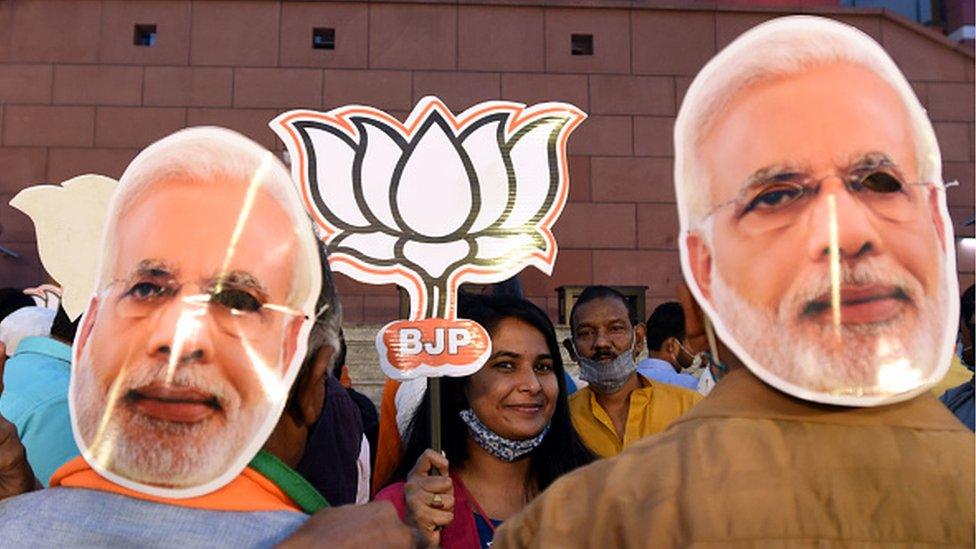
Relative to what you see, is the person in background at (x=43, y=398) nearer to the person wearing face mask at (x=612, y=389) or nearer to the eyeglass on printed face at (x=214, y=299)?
the eyeglass on printed face at (x=214, y=299)

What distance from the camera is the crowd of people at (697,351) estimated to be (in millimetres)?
1253

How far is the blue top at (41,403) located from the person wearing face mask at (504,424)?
33.4 inches

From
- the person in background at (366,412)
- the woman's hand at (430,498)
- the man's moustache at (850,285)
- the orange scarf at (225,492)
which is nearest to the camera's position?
the man's moustache at (850,285)

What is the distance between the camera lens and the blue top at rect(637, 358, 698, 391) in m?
4.42

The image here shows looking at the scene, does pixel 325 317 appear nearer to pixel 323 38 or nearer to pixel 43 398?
pixel 43 398

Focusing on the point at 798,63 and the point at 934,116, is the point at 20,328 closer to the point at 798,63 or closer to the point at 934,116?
the point at 798,63

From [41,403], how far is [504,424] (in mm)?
1187

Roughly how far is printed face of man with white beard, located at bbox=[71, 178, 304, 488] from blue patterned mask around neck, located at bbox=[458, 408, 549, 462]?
1147mm

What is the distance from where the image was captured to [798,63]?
55.4 inches

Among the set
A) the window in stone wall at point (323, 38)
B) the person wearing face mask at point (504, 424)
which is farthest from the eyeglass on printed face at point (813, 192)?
the window in stone wall at point (323, 38)

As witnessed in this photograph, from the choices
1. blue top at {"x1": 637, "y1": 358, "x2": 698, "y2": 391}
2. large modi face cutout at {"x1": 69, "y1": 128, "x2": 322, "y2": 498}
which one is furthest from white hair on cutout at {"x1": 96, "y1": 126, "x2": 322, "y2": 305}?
blue top at {"x1": 637, "y1": 358, "x2": 698, "y2": 391}

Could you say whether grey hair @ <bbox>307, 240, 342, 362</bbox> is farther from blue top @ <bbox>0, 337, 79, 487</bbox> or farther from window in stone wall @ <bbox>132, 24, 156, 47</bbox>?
window in stone wall @ <bbox>132, 24, 156, 47</bbox>

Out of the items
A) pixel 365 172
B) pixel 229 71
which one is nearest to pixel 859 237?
pixel 365 172

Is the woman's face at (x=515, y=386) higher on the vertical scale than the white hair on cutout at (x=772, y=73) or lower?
lower
